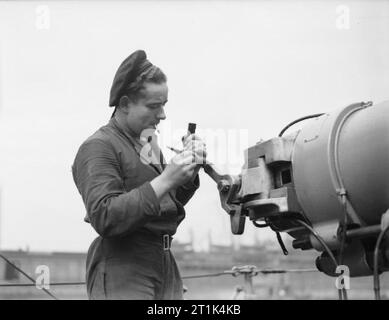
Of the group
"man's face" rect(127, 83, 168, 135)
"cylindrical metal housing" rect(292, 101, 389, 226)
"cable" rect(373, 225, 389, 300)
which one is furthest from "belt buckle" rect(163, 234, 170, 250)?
"cable" rect(373, 225, 389, 300)

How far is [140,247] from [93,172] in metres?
0.25

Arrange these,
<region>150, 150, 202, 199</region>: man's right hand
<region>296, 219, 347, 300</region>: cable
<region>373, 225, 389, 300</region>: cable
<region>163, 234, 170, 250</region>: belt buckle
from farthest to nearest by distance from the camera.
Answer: <region>163, 234, 170, 250</region>: belt buckle, <region>150, 150, 202, 199</region>: man's right hand, <region>296, 219, 347, 300</region>: cable, <region>373, 225, 389, 300</region>: cable

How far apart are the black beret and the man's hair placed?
0.04 feet

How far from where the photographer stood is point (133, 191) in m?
1.50

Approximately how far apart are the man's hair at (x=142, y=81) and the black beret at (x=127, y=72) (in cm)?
1

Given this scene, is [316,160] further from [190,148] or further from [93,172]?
[93,172]

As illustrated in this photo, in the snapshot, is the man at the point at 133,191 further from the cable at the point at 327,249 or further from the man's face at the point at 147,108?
the cable at the point at 327,249

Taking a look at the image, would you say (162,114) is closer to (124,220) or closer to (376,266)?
(124,220)

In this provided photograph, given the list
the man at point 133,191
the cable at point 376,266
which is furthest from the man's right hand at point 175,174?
the cable at point 376,266

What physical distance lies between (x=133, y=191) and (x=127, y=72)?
0.39 meters

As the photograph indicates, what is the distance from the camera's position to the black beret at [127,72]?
1.70 meters

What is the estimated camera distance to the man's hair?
170 centimetres

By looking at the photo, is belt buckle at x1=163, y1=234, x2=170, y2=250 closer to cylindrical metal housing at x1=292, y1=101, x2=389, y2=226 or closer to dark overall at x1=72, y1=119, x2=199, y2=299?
dark overall at x1=72, y1=119, x2=199, y2=299
